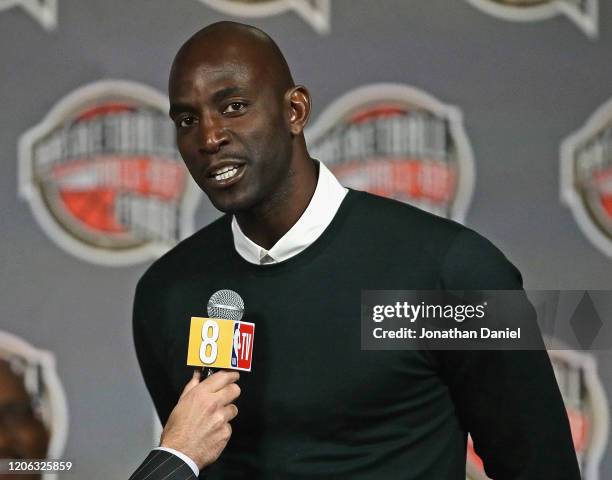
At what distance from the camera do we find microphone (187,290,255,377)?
135 cm

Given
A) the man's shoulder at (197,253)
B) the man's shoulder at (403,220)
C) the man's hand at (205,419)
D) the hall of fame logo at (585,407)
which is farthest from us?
the hall of fame logo at (585,407)

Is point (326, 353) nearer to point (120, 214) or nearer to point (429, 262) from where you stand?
point (429, 262)

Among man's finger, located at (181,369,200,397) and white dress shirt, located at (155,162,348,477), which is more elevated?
white dress shirt, located at (155,162,348,477)

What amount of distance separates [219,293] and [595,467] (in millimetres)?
1085

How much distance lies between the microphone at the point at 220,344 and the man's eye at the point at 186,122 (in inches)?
10.2

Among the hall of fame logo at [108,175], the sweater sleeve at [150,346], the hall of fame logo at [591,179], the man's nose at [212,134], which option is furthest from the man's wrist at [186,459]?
the hall of fame logo at [591,179]

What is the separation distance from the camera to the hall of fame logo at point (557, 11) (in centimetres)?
220

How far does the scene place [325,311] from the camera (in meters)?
1.42

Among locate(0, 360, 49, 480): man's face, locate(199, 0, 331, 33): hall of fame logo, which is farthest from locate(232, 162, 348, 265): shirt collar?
locate(0, 360, 49, 480): man's face

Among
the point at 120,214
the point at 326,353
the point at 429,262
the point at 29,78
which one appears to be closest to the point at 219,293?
the point at 326,353

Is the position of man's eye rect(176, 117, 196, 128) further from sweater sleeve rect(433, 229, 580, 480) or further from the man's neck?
sweater sleeve rect(433, 229, 580, 480)

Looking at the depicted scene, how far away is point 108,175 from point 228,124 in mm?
928

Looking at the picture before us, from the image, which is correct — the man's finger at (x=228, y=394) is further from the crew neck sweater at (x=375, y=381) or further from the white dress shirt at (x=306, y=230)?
the white dress shirt at (x=306, y=230)

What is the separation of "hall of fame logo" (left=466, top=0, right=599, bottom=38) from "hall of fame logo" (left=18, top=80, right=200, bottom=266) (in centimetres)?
77
